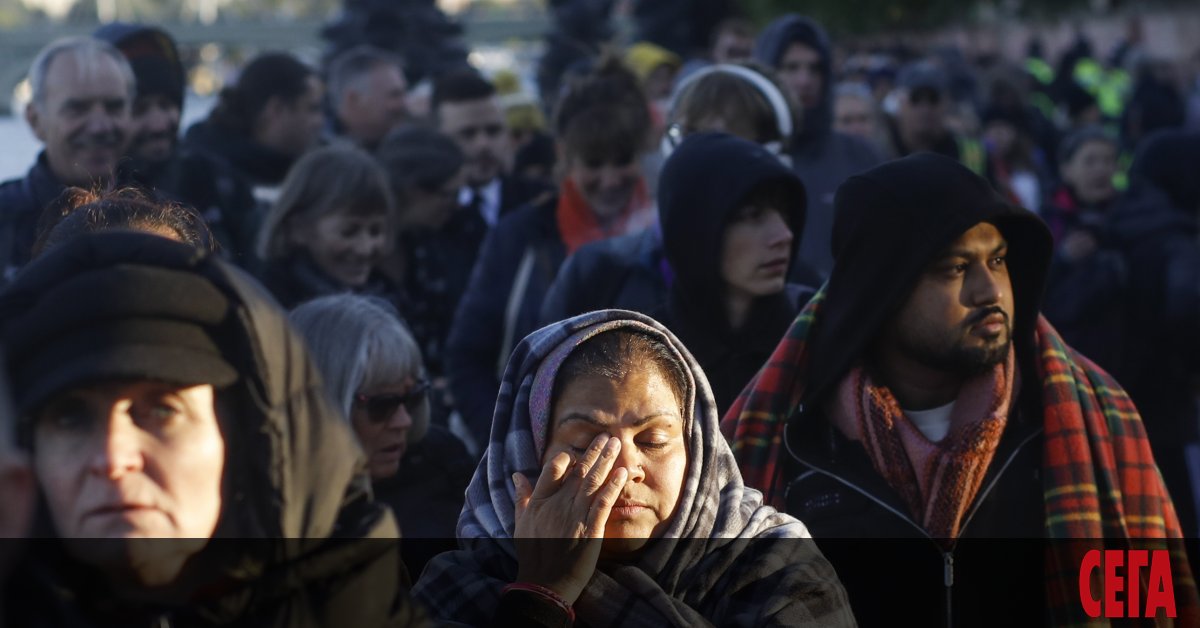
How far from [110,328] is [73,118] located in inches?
141

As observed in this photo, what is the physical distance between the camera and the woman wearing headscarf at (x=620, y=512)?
112 inches

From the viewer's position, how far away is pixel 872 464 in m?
3.85

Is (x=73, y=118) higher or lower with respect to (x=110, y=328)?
higher

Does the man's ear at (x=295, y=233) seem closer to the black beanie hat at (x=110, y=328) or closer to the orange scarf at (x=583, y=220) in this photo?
the orange scarf at (x=583, y=220)

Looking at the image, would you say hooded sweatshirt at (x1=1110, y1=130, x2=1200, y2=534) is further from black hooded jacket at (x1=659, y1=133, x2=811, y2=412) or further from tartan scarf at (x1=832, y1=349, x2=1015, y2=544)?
tartan scarf at (x1=832, y1=349, x2=1015, y2=544)

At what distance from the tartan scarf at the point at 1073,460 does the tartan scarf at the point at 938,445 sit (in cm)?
13

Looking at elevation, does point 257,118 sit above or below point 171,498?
above

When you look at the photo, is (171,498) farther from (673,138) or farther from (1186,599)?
(673,138)

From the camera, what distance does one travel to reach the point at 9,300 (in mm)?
2117

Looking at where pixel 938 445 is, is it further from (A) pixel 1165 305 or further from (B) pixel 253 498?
(A) pixel 1165 305

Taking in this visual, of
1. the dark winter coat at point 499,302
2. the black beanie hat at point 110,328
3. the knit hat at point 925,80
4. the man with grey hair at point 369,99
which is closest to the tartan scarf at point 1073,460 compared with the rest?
the dark winter coat at point 499,302

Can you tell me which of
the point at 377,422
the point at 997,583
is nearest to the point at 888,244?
the point at 997,583

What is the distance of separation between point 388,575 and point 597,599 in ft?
2.46

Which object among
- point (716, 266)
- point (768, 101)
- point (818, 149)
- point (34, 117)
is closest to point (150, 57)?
point (34, 117)
